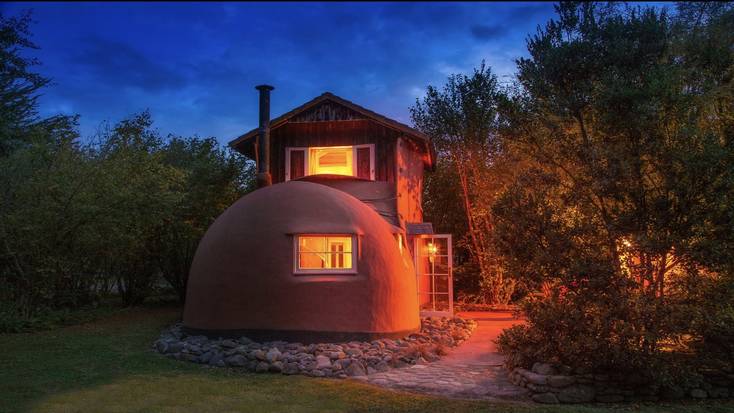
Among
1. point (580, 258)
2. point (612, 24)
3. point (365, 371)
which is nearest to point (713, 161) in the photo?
point (580, 258)

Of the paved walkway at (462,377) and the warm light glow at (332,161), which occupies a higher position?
the warm light glow at (332,161)

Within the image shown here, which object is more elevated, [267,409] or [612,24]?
[612,24]

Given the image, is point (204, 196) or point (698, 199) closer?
point (698, 199)

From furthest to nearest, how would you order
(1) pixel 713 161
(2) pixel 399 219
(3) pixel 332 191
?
1. (2) pixel 399 219
2. (3) pixel 332 191
3. (1) pixel 713 161

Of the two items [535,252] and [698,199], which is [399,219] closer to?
[535,252]

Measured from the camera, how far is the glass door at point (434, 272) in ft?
51.6

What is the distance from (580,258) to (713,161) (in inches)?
85.1

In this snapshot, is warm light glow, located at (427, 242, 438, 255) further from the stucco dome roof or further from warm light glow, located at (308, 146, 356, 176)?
the stucco dome roof

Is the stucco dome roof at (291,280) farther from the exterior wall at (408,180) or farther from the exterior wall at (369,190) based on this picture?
the exterior wall at (408,180)

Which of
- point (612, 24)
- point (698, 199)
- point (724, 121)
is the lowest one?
point (698, 199)

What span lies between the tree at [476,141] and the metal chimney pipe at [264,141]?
7588 millimetres

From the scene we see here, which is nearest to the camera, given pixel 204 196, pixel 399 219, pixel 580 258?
pixel 580 258

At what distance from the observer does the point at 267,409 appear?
688 cm

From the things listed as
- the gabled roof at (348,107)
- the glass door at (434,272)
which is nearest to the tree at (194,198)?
the gabled roof at (348,107)
